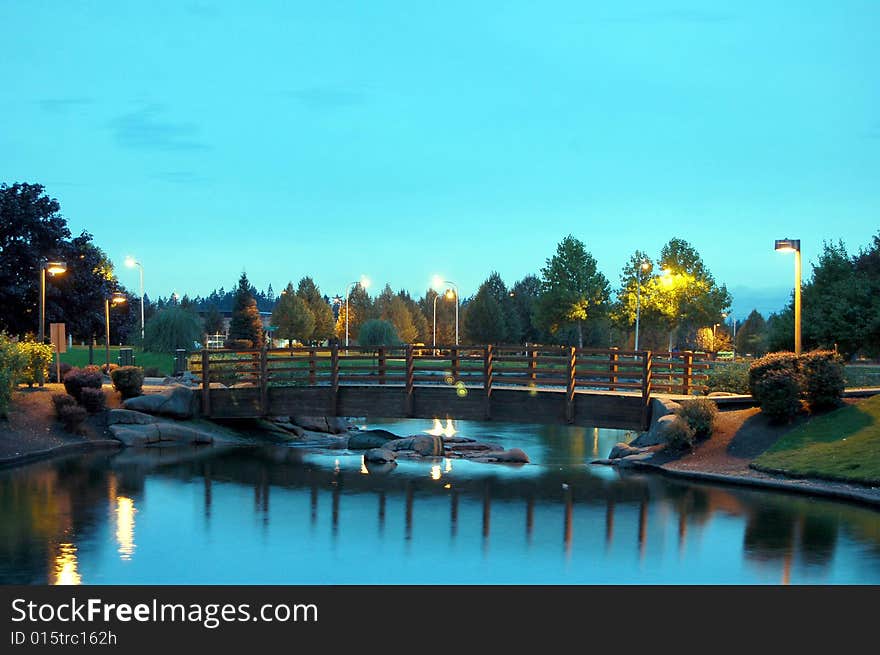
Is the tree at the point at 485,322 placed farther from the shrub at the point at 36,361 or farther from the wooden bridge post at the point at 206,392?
the shrub at the point at 36,361

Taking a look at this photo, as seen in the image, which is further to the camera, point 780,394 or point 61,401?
point 61,401

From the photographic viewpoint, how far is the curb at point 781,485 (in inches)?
772

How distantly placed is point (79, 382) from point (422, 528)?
18044 mm

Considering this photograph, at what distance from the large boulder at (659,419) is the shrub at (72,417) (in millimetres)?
16385

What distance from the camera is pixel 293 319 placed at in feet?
348

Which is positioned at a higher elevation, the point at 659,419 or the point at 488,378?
the point at 488,378

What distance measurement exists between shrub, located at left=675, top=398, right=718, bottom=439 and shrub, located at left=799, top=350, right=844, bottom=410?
2.38 meters

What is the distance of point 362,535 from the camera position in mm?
17031

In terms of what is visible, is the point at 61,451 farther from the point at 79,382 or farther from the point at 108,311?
the point at 108,311

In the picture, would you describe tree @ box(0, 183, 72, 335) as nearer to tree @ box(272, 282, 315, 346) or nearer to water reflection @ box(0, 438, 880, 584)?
water reflection @ box(0, 438, 880, 584)

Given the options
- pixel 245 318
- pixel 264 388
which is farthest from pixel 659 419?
pixel 245 318

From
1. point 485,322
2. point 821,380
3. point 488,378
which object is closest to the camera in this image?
point 821,380

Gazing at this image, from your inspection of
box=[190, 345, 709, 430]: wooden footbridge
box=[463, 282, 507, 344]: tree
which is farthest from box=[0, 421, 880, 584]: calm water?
box=[463, 282, 507, 344]: tree
